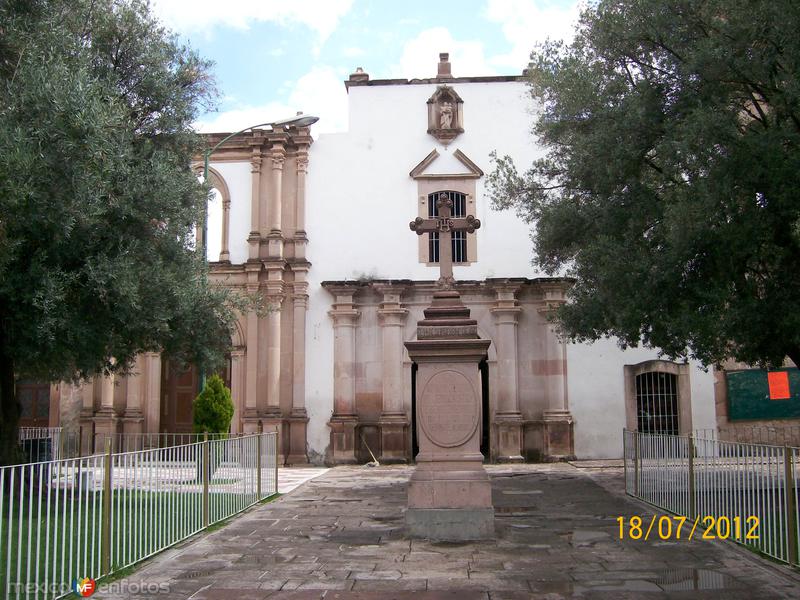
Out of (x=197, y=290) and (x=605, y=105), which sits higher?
(x=605, y=105)

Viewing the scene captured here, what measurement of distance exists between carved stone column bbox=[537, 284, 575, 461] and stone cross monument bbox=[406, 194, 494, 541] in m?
11.0

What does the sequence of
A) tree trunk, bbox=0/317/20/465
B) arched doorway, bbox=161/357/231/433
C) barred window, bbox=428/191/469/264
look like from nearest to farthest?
tree trunk, bbox=0/317/20/465
barred window, bbox=428/191/469/264
arched doorway, bbox=161/357/231/433

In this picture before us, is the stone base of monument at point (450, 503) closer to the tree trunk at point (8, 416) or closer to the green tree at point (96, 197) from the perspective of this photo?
the green tree at point (96, 197)

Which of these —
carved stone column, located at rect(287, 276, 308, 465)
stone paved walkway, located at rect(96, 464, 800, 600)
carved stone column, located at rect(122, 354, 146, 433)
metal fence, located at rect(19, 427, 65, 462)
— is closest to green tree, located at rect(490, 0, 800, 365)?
stone paved walkway, located at rect(96, 464, 800, 600)

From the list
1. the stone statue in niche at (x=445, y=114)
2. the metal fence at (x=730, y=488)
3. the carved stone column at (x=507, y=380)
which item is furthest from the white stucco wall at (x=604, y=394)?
the metal fence at (x=730, y=488)

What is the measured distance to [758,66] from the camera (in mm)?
10266

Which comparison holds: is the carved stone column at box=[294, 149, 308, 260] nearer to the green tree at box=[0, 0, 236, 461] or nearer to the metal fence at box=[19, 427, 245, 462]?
the metal fence at box=[19, 427, 245, 462]

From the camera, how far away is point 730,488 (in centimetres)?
884

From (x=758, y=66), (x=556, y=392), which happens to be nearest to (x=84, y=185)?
(x=758, y=66)

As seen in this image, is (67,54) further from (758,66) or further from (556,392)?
(556,392)

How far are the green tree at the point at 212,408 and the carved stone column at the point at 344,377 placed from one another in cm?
453

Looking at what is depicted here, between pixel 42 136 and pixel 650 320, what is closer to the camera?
pixel 42 136

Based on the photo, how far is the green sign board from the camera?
2084 centimetres

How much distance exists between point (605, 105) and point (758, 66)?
2.76 metres
